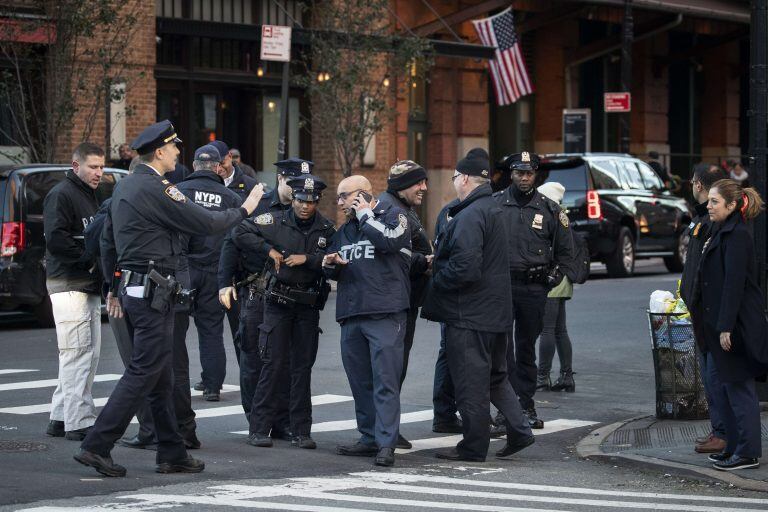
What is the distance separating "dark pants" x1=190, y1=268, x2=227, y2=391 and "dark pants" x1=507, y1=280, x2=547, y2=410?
8.02 feet

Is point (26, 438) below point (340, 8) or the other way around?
below

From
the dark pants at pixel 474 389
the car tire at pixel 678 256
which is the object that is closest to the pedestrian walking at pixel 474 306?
the dark pants at pixel 474 389

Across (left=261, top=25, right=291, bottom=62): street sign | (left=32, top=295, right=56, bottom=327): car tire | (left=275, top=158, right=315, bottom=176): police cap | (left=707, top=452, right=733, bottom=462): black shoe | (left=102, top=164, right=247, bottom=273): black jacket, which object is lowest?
(left=707, top=452, right=733, bottom=462): black shoe

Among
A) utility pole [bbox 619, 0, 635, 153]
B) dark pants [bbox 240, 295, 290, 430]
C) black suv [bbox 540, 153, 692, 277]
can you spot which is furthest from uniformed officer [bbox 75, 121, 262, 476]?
utility pole [bbox 619, 0, 635, 153]

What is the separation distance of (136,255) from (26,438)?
6.65 ft

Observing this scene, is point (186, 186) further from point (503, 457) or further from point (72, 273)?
point (503, 457)

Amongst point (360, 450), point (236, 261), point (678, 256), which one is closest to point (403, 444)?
point (360, 450)

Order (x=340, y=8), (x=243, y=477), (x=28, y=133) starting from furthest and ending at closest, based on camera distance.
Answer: (x=340, y=8)
(x=28, y=133)
(x=243, y=477)

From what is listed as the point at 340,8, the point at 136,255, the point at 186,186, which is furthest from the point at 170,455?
the point at 340,8

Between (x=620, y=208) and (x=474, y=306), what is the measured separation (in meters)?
15.8

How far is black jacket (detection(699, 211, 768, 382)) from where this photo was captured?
31.4 ft

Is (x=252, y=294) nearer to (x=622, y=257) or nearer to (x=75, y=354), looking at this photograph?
(x=75, y=354)

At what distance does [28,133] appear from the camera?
2191cm

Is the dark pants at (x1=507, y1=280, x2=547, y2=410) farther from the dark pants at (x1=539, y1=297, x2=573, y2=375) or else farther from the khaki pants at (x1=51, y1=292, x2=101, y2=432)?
the khaki pants at (x1=51, y1=292, x2=101, y2=432)
